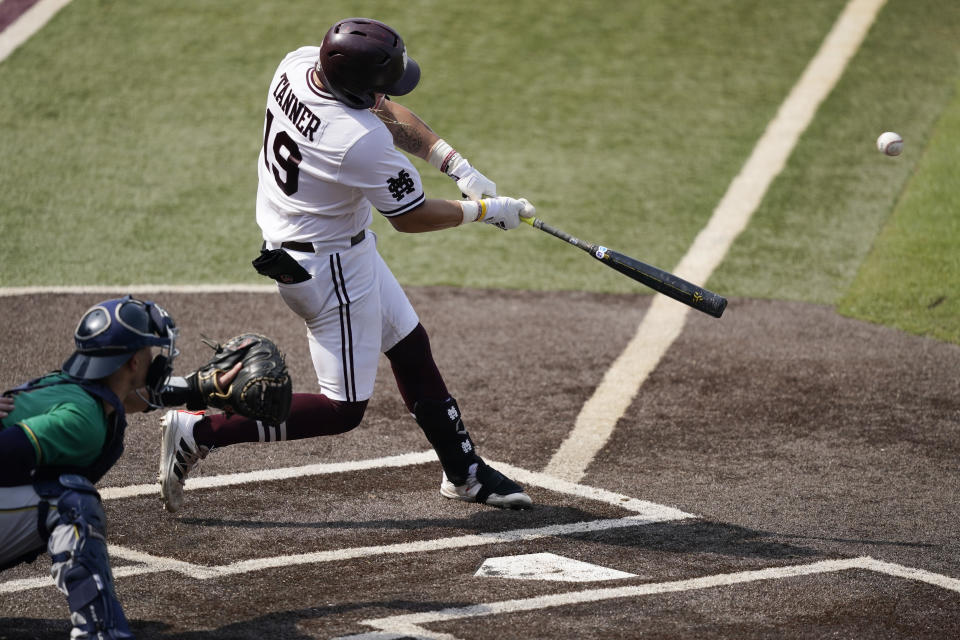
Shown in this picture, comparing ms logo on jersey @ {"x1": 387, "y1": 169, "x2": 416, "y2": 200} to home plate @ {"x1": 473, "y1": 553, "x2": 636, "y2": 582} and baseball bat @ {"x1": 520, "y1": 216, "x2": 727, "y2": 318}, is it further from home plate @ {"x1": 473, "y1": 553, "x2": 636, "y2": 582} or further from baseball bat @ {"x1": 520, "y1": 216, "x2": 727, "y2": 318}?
home plate @ {"x1": 473, "y1": 553, "x2": 636, "y2": 582}

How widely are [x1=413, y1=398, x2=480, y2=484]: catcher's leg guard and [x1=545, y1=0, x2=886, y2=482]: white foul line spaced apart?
60 cm

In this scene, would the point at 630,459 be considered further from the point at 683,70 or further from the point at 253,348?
the point at 683,70

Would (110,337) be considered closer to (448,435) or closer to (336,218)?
(336,218)

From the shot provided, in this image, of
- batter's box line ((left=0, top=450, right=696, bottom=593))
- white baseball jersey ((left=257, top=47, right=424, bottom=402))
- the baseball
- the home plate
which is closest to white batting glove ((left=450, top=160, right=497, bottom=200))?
white baseball jersey ((left=257, top=47, right=424, bottom=402))

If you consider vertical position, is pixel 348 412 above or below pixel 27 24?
above

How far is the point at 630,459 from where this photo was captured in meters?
5.93

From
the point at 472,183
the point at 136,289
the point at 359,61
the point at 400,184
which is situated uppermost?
the point at 359,61

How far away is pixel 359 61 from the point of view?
185 inches

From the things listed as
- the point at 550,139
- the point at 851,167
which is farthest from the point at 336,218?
the point at 851,167

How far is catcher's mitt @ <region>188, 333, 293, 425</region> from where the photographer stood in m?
4.17

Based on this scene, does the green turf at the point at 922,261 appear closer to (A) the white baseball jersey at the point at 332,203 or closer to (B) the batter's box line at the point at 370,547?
(B) the batter's box line at the point at 370,547

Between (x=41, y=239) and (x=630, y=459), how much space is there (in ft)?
17.5

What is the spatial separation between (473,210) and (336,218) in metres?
0.60

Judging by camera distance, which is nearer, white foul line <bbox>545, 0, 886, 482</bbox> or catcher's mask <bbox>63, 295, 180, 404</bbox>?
catcher's mask <bbox>63, 295, 180, 404</bbox>
